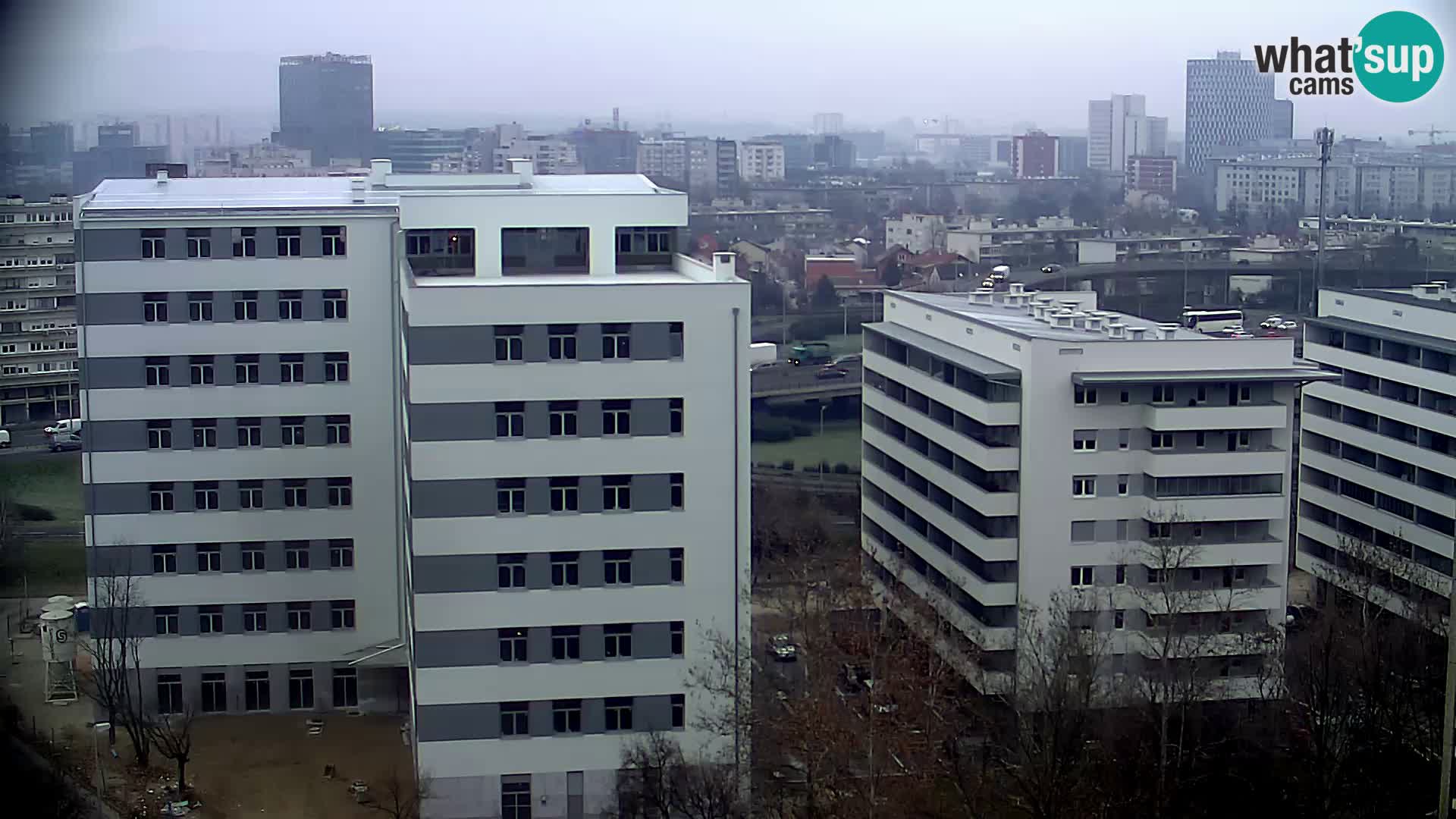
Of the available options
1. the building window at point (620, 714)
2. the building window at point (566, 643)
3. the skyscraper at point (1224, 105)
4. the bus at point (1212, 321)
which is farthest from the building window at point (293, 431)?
the skyscraper at point (1224, 105)

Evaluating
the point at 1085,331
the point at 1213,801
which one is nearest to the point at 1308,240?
the point at 1085,331

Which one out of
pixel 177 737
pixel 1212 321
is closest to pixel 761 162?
pixel 1212 321

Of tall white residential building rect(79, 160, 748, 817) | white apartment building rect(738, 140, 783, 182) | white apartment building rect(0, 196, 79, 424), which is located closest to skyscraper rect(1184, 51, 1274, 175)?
white apartment building rect(738, 140, 783, 182)

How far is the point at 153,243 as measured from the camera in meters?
5.30

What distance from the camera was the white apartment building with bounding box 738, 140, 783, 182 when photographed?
20.0 meters

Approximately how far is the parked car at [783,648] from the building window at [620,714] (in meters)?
1.62

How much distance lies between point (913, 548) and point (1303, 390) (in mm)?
2092

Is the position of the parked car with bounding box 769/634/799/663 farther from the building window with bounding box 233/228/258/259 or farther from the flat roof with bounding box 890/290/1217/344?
the building window with bounding box 233/228/258/259

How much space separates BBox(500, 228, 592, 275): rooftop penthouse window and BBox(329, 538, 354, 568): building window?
1.11 metres

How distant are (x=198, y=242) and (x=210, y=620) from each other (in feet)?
4.10

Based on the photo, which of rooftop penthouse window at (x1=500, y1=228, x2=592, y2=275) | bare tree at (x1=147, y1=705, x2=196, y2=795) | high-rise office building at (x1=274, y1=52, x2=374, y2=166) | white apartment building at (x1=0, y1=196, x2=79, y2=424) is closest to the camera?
bare tree at (x1=147, y1=705, x2=196, y2=795)

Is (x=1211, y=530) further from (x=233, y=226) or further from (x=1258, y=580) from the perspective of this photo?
(x=233, y=226)

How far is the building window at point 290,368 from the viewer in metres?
5.36

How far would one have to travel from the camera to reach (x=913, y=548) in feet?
20.2
